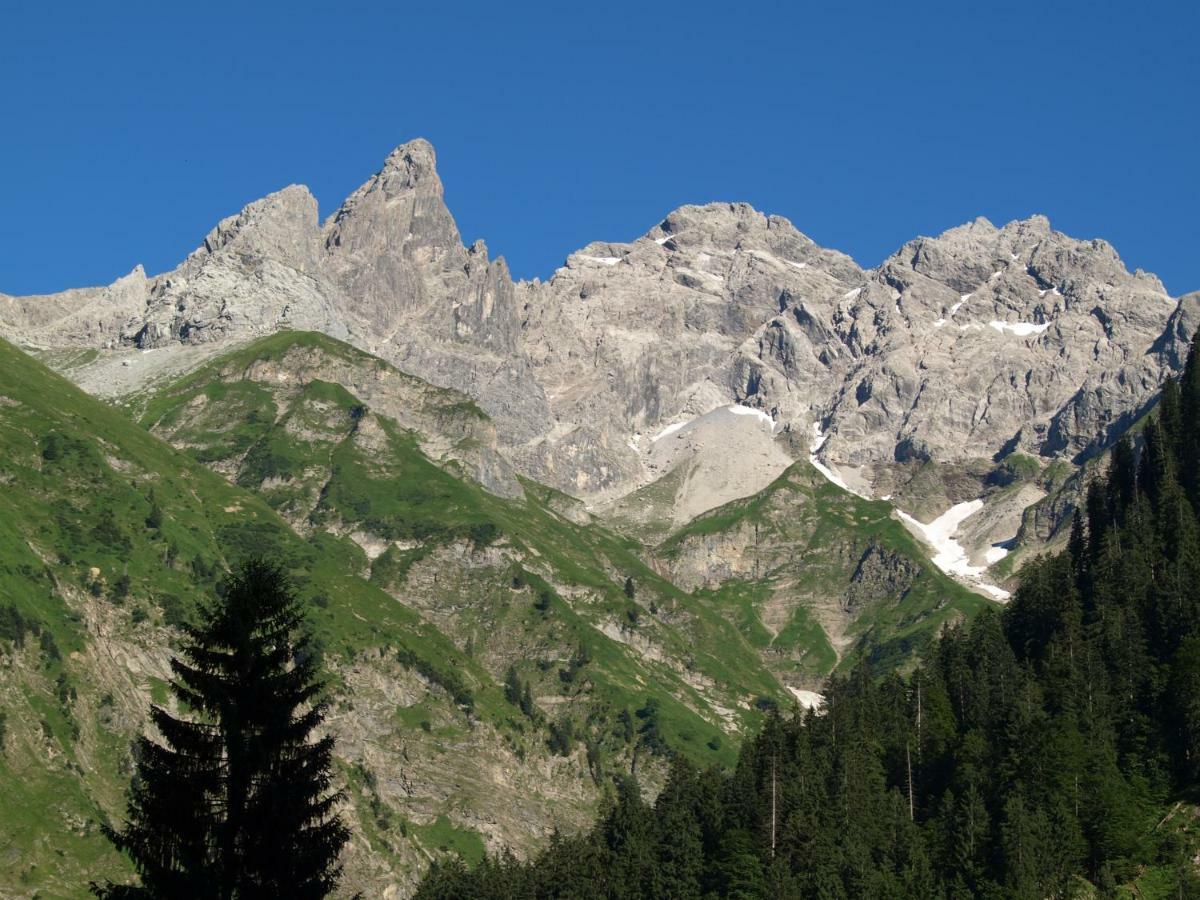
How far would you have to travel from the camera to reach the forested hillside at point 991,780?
429ft

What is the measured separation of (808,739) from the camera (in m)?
169

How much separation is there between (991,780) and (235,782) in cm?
11506

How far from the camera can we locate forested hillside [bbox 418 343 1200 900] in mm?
130625

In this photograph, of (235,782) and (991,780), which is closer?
(235,782)

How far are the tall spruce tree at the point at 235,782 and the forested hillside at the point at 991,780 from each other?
93612 millimetres

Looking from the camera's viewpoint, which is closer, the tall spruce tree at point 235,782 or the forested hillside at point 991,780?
the tall spruce tree at point 235,782

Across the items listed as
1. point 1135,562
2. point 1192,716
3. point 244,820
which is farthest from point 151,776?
point 1135,562

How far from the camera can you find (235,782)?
4425 cm

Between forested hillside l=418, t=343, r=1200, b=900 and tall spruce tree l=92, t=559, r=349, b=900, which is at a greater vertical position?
forested hillside l=418, t=343, r=1200, b=900

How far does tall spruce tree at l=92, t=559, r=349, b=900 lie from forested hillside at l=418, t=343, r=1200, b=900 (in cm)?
Result: 9361

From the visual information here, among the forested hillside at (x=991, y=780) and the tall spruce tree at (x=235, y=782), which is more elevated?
the forested hillside at (x=991, y=780)

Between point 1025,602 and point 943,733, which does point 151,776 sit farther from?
point 1025,602

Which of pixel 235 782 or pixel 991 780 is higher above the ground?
pixel 991 780

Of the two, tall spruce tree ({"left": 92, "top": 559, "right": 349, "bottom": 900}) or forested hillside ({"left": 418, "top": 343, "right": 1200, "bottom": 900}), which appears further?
forested hillside ({"left": 418, "top": 343, "right": 1200, "bottom": 900})
